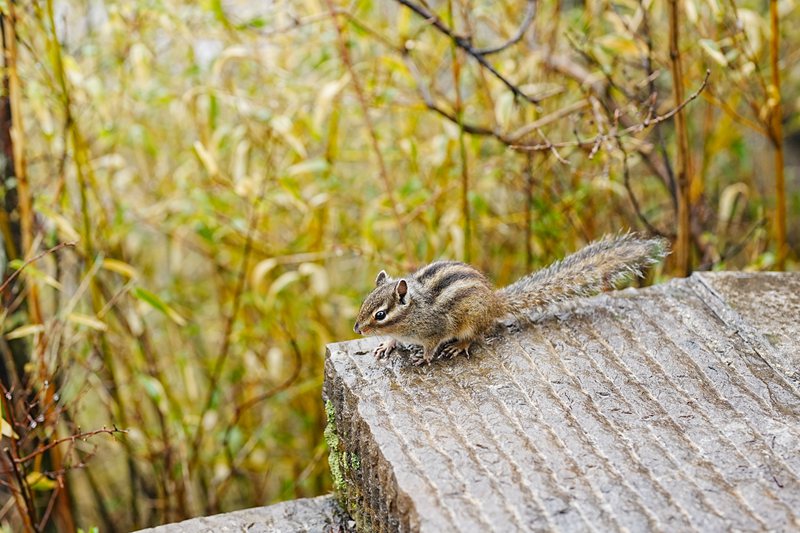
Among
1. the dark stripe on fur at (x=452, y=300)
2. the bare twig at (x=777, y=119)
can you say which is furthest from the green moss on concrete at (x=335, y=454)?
the bare twig at (x=777, y=119)

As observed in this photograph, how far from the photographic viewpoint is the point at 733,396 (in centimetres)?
149

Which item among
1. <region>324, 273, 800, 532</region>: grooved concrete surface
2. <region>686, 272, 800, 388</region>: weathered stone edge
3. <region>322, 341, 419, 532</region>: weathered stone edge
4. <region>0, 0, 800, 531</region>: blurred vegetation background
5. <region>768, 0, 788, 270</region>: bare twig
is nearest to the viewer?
<region>324, 273, 800, 532</region>: grooved concrete surface

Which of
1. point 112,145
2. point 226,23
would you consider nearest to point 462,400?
point 226,23

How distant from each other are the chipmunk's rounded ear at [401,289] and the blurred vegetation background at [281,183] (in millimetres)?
638

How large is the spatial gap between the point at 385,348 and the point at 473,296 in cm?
24

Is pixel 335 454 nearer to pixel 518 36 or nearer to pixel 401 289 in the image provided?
pixel 401 289

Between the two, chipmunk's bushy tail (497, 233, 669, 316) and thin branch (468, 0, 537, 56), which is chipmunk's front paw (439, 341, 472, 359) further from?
thin branch (468, 0, 537, 56)

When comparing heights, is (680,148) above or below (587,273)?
above

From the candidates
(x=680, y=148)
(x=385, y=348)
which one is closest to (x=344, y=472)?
(x=385, y=348)

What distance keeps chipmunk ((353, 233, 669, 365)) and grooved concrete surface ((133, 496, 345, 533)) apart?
334 mm

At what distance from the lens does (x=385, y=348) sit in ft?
5.89

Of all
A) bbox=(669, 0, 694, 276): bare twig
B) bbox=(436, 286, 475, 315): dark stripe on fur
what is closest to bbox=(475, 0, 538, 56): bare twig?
bbox=(669, 0, 694, 276): bare twig

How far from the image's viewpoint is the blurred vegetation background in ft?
8.33

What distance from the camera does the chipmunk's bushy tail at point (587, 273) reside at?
6.13ft
